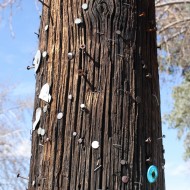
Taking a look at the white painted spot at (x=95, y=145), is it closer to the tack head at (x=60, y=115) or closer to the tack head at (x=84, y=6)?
the tack head at (x=60, y=115)

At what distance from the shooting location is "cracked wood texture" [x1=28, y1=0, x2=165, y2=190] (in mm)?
1383

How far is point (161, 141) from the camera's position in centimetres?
157

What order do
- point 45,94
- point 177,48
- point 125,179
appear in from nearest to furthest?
point 125,179
point 45,94
point 177,48

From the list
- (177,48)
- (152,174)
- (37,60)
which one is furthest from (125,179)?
(177,48)

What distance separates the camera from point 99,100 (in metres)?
→ 1.43

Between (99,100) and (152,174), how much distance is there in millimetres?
307

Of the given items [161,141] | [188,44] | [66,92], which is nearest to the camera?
[66,92]

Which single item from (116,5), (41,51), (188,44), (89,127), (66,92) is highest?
(188,44)

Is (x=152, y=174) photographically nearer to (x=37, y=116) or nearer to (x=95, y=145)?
(x=95, y=145)

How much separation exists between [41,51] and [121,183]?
22.9 inches

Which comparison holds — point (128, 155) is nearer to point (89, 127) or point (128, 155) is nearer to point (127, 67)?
point (89, 127)

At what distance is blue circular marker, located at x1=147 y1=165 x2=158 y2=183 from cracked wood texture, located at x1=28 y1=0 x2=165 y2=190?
2 centimetres

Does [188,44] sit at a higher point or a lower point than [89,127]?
higher

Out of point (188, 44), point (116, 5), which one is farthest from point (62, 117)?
point (188, 44)
